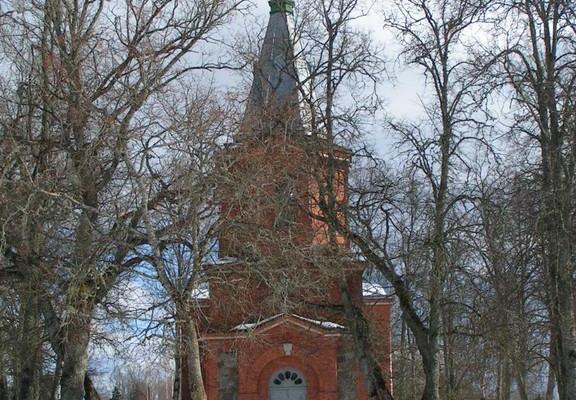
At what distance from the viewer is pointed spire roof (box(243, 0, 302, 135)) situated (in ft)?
57.3

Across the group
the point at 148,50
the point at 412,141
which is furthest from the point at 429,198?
the point at 148,50

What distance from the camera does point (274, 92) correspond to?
63.9ft

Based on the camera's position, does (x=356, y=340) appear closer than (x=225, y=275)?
No

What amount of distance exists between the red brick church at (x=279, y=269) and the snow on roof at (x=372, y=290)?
109 mm

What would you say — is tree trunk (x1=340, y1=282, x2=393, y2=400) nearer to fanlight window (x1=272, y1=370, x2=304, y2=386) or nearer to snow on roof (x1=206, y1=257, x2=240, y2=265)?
snow on roof (x1=206, y1=257, x2=240, y2=265)

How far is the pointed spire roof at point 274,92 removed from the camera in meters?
17.5

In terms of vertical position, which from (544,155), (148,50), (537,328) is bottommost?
(537,328)

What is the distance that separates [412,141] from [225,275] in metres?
5.52

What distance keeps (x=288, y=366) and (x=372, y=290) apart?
158 inches

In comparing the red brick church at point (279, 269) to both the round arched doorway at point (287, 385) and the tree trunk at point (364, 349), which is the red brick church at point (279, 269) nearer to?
the round arched doorway at point (287, 385)

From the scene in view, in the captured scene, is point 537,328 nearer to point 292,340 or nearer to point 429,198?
point 429,198

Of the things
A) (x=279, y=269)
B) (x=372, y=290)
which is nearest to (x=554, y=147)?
(x=279, y=269)

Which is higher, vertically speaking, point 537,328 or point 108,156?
point 108,156

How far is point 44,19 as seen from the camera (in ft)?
51.1
